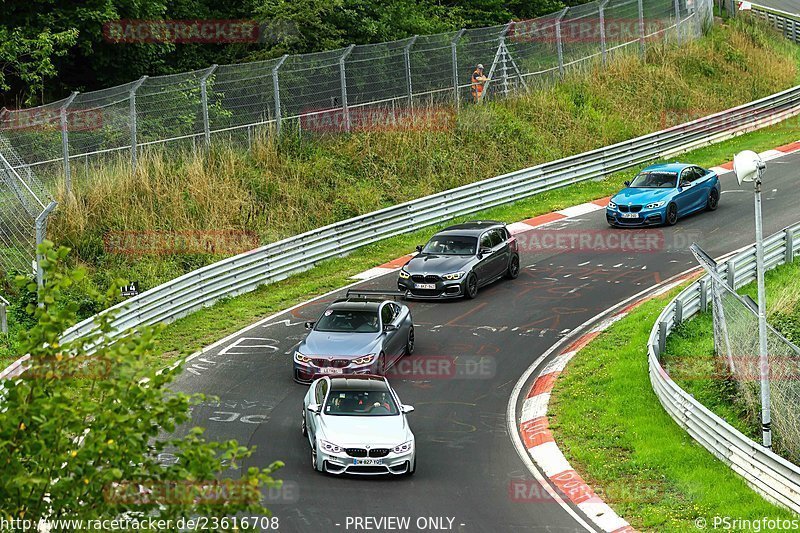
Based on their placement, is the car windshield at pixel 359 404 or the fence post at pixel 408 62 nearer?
the car windshield at pixel 359 404

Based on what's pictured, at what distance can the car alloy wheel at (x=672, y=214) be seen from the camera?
3086cm

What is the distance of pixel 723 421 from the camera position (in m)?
17.0

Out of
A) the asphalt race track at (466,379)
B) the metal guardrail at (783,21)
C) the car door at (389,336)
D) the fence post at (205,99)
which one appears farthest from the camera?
the metal guardrail at (783,21)

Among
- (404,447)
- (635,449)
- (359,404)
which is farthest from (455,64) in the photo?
(404,447)

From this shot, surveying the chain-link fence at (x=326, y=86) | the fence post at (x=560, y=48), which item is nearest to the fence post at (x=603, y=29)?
the chain-link fence at (x=326, y=86)

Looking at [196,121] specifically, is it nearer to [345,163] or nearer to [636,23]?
[345,163]

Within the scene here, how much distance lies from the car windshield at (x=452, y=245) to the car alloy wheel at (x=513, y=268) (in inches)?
59.2

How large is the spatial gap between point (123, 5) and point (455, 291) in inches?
577

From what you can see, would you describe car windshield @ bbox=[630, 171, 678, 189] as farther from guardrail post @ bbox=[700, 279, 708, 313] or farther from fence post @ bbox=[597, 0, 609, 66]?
fence post @ bbox=[597, 0, 609, 66]

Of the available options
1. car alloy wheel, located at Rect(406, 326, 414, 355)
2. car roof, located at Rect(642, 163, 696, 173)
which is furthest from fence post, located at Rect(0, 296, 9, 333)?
car roof, located at Rect(642, 163, 696, 173)

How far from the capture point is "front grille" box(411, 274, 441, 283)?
84.5ft

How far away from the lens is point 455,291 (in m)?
25.8

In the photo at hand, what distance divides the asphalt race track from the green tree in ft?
19.0

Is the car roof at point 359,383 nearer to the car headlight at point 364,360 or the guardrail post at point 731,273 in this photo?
the car headlight at point 364,360
